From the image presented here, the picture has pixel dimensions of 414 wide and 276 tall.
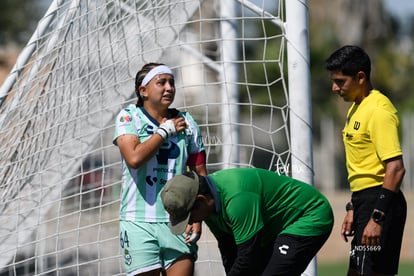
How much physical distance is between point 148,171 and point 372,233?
142 cm

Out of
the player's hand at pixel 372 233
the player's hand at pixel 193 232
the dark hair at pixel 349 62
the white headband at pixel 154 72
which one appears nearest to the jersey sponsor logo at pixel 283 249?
the player's hand at pixel 372 233

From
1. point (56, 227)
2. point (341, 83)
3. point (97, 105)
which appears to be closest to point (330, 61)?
point (341, 83)

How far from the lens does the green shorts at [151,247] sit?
6.63 meters

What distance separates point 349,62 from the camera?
656cm

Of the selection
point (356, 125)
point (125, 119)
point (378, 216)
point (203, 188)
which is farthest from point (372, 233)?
point (125, 119)

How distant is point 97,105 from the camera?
27.1ft

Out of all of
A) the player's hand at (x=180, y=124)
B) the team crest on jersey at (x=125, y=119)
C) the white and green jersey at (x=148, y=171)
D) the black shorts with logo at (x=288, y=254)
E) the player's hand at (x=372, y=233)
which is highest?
the team crest on jersey at (x=125, y=119)

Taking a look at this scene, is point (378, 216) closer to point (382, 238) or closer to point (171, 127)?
point (382, 238)

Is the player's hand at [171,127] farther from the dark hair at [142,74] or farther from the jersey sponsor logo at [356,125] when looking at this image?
the jersey sponsor logo at [356,125]

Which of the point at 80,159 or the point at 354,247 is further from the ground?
the point at 80,159

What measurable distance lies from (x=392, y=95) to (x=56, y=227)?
29.0 meters

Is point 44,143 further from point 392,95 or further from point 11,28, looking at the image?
point 392,95

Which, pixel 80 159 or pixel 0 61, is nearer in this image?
pixel 80 159

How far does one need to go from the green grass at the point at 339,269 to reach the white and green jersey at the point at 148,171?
6.77 m
